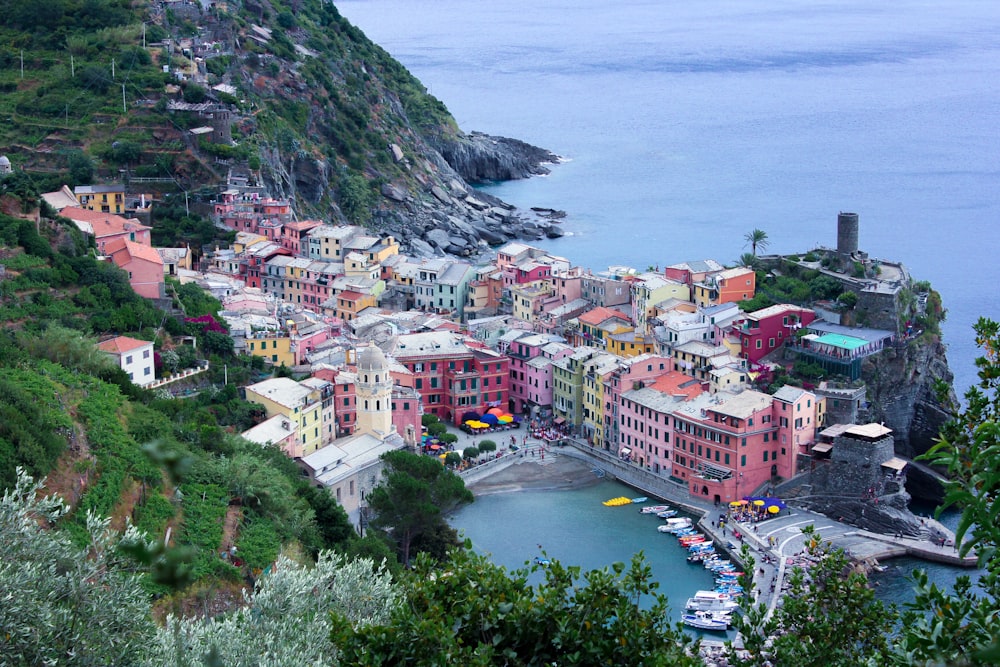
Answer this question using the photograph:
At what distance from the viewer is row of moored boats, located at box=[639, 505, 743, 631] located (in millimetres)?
26859

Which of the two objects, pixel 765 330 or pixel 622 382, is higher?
pixel 765 330

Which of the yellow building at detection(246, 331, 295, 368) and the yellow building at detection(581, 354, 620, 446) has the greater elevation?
the yellow building at detection(246, 331, 295, 368)

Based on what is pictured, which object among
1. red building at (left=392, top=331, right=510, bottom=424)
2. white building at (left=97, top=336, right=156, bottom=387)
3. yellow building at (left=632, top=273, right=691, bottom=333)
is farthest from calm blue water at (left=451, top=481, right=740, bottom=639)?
yellow building at (left=632, top=273, right=691, bottom=333)

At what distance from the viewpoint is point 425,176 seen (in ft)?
223

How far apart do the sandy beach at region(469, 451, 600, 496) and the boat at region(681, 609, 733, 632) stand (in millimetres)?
7674

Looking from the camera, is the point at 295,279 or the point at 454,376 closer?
the point at 454,376

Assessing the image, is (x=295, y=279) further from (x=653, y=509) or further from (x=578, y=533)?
(x=578, y=533)

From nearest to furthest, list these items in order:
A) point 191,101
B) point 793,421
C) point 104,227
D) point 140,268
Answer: point 793,421 < point 140,268 < point 104,227 < point 191,101

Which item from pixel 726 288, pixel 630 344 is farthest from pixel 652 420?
pixel 726 288

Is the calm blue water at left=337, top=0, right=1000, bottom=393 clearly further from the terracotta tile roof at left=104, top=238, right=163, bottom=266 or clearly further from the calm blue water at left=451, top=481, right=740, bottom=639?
the terracotta tile roof at left=104, top=238, right=163, bottom=266

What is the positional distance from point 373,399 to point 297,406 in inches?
Answer: 90.3

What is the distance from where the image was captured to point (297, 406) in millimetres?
32031

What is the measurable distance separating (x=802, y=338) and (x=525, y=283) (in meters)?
10.3

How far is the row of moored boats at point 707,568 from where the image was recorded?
1057 inches
